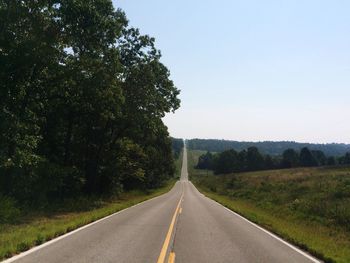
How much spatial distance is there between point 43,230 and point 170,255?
5690 millimetres

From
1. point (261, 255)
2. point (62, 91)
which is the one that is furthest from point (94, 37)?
point (261, 255)

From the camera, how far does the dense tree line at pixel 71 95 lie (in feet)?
68.8

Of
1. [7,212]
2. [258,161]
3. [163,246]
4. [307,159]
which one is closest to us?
[163,246]

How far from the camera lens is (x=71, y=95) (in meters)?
29.1

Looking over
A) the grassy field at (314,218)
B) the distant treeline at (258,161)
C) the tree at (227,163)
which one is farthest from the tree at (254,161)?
the grassy field at (314,218)

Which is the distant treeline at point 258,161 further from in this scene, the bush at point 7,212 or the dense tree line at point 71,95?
the bush at point 7,212

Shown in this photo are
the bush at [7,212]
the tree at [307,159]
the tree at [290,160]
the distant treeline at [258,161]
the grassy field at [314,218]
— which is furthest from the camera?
the distant treeline at [258,161]

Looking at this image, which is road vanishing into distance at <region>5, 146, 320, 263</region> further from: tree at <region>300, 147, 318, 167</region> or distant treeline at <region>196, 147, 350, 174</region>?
tree at <region>300, 147, 318, 167</region>

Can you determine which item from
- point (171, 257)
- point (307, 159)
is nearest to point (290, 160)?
point (307, 159)

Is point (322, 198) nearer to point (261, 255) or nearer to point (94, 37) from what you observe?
point (94, 37)

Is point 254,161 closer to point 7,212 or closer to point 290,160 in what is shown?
point 290,160

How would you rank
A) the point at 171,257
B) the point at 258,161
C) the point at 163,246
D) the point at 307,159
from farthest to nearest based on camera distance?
the point at 258,161
the point at 307,159
the point at 163,246
the point at 171,257

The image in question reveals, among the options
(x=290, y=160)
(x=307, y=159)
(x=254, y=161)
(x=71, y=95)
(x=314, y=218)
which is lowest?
(x=314, y=218)

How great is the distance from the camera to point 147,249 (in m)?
11.6
